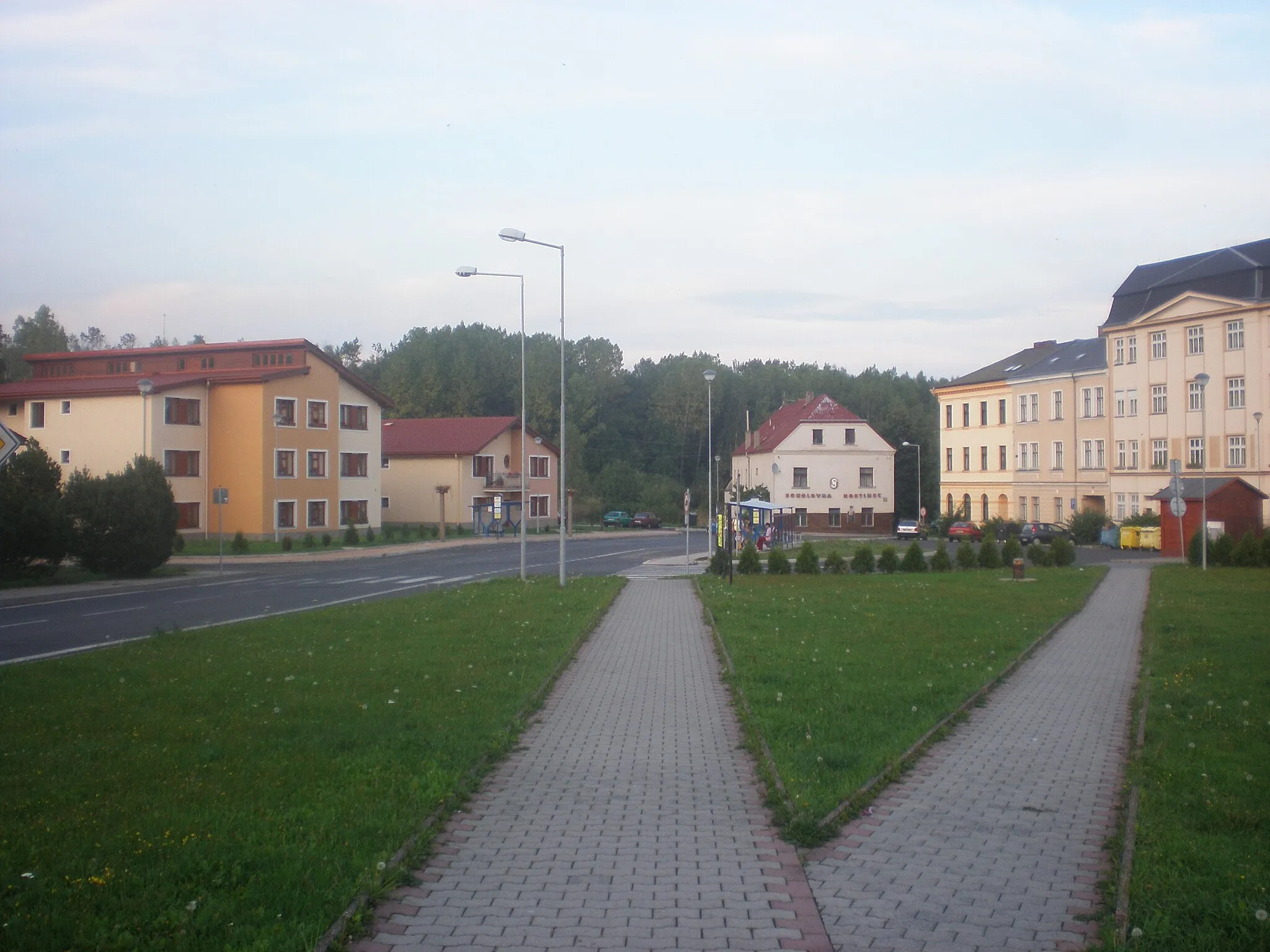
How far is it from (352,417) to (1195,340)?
44354 millimetres

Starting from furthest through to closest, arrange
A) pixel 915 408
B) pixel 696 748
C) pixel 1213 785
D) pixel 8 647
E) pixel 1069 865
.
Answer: pixel 915 408 → pixel 8 647 → pixel 696 748 → pixel 1213 785 → pixel 1069 865

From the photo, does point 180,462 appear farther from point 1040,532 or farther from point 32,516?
point 1040,532

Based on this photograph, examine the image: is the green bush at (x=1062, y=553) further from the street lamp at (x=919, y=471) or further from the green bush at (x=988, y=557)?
the street lamp at (x=919, y=471)

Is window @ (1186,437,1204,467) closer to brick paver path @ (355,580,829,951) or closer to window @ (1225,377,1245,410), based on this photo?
window @ (1225,377,1245,410)

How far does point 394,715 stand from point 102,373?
2263 inches

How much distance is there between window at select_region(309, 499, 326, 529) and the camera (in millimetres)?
59281

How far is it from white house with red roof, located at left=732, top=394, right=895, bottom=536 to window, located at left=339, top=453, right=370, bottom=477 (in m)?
27.7

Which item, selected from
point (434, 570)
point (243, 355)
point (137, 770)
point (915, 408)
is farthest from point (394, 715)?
point (915, 408)

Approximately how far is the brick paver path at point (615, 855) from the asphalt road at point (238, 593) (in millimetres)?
10627

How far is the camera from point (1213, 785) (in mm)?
7820

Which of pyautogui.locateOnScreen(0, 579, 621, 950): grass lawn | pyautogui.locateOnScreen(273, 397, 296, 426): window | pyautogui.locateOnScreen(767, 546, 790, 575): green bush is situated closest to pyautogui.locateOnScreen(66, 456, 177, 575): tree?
pyautogui.locateOnScreen(273, 397, 296, 426): window

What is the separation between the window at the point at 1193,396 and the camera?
5494 centimetres

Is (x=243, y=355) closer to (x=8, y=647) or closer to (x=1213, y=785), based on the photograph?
(x=8, y=647)

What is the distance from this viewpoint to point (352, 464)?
6262 centimetres
